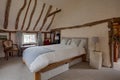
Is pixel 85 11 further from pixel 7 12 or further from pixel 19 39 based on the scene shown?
pixel 19 39

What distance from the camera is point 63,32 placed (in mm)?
6957

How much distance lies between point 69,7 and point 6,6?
3393mm

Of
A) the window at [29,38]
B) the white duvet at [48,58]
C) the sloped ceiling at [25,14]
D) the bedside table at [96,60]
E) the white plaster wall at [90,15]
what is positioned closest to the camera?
the white duvet at [48,58]

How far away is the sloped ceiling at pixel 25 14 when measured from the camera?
5238mm

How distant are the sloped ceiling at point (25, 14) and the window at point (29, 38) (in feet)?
1.61

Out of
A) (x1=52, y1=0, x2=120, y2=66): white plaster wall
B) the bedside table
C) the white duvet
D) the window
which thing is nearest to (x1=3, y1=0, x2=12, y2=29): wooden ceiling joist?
the window

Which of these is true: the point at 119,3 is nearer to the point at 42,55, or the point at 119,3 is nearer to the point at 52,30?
the point at 42,55

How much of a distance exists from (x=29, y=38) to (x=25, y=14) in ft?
7.60

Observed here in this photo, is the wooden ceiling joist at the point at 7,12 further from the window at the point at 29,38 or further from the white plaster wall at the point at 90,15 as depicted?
the white plaster wall at the point at 90,15

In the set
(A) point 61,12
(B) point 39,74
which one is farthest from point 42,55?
(A) point 61,12

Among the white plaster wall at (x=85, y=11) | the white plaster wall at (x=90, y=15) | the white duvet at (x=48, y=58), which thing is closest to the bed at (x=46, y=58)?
the white duvet at (x=48, y=58)

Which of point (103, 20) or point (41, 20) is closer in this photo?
point (103, 20)

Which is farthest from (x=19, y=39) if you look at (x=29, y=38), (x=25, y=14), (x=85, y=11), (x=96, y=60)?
(x=96, y=60)

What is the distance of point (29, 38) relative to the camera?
7875 millimetres
